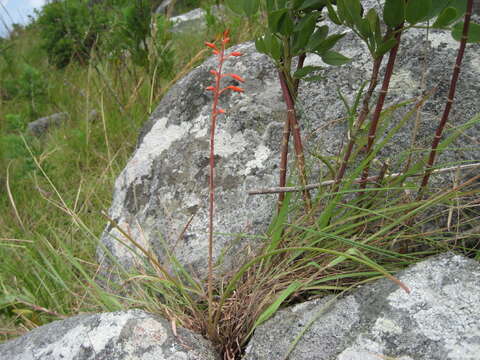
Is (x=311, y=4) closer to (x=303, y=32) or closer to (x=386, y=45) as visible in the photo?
(x=303, y=32)

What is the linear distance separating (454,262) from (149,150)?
1278 millimetres

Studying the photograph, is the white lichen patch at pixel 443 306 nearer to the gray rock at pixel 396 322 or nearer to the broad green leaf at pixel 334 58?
the gray rock at pixel 396 322

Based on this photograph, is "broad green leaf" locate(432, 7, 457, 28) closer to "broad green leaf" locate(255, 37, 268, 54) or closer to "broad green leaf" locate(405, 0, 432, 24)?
"broad green leaf" locate(405, 0, 432, 24)

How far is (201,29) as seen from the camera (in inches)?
188

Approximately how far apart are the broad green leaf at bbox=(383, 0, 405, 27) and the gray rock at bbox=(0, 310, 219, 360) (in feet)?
3.13

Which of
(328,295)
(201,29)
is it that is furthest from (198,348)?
(201,29)

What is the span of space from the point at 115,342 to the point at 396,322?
0.69m

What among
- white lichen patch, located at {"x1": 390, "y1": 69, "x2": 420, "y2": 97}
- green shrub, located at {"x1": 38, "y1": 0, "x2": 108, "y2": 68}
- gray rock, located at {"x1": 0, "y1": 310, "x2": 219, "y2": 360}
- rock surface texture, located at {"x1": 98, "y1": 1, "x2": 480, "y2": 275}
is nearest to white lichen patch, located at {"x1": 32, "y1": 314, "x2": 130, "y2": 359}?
gray rock, located at {"x1": 0, "y1": 310, "x2": 219, "y2": 360}

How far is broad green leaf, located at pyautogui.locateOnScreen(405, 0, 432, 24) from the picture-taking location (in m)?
1.01

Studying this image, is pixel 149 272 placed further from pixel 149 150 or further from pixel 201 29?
pixel 201 29

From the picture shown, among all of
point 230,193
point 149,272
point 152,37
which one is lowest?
point 149,272

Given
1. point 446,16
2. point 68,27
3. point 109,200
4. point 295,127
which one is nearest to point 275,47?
point 295,127

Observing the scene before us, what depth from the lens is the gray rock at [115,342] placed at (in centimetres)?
115

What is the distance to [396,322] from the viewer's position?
1.01 m
